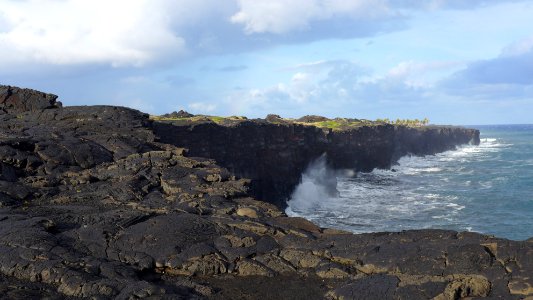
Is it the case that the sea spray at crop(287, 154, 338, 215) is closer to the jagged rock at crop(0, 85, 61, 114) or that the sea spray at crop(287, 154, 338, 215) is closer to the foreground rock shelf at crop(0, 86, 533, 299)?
the jagged rock at crop(0, 85, 61, 114)

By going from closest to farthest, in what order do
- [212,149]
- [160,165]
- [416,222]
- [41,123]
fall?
[160,165], [41,123], [416,222], [212,149]

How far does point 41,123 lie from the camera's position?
31.3m

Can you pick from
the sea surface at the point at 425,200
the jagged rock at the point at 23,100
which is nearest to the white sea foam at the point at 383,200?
the sea surface at the point at 425,200

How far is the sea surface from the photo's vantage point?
39812mm

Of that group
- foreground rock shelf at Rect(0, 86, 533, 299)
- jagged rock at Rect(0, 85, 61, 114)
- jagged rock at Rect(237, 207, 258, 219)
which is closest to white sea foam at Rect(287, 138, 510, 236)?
jagged rock at Rect(237, 207, 258, 219)

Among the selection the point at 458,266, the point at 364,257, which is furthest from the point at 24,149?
the point at 458,266

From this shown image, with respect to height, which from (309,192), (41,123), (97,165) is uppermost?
(41,123)

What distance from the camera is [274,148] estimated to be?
55000mm

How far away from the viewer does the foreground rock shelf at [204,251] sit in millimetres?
11531

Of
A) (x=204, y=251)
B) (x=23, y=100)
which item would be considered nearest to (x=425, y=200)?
(x=23, y=100)

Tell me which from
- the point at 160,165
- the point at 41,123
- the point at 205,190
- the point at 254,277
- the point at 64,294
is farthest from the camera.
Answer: the point at 41,123

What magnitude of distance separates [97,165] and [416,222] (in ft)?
82.9

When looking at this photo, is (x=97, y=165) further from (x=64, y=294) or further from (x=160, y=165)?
(x=64, y=294)

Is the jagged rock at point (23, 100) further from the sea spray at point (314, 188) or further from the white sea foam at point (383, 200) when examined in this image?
the sea spray at point (314, 188)
